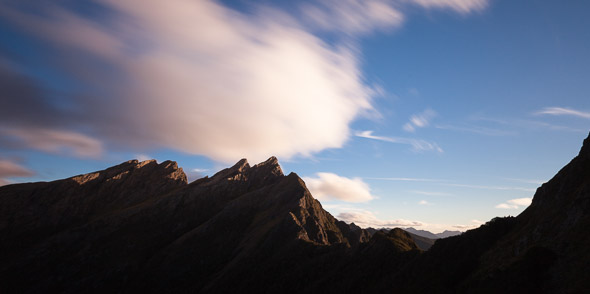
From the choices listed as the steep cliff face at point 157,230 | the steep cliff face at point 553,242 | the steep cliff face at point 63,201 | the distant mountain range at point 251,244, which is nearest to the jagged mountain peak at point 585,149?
the steep cliff face at point 553,242

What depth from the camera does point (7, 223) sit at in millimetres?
158375

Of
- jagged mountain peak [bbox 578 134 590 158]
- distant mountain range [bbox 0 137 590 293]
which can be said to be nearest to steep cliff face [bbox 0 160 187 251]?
distant mountain range [bbox 0 137 590 293]

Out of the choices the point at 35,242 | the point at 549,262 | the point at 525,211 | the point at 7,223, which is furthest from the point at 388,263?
the point at 7,223

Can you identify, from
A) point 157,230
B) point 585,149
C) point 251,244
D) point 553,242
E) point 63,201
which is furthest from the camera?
point 63,201

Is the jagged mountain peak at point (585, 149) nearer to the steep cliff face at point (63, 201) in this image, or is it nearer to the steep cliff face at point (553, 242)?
the steep cliff face at point (553, 242)

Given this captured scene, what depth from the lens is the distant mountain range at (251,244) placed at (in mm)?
40500

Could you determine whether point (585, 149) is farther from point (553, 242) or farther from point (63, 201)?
point (63, 201)

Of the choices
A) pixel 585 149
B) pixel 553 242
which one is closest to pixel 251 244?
pixel 553 242

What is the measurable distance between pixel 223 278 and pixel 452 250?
82246 millimetres

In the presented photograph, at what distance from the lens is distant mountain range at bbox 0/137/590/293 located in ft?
133

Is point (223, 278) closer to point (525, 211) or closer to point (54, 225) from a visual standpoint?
point (525, 211)

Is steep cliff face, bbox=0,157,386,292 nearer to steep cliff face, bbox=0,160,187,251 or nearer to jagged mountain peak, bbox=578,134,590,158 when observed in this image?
steep cliff face, bbox=0,160,187,251

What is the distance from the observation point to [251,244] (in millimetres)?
121625

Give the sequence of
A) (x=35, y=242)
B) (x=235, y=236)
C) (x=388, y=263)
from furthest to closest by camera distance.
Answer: (x=35, y=242) → (x=235, y=236) → (x=388, y=263)
